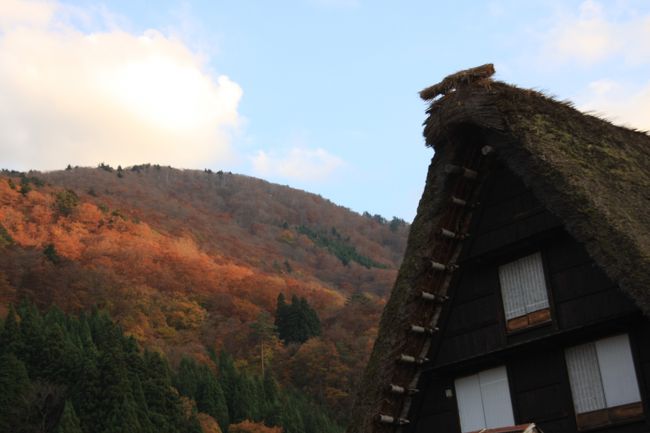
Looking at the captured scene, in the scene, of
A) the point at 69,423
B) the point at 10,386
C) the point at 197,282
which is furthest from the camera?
the point at 197,282

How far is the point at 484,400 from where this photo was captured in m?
9.55

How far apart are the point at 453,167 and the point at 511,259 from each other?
134 centimetres

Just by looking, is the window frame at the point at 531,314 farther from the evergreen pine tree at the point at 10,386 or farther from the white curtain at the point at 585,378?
the evergreen pine tree at the point at 10,386

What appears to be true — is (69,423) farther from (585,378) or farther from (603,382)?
(603,382)

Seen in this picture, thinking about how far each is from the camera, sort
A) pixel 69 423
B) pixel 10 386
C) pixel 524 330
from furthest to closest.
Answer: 1. pixel 10 386
2. pixel 69 423
3. pixel 524 330

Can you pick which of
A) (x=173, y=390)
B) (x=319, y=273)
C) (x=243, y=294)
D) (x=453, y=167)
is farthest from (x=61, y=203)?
(x=453, y=167)

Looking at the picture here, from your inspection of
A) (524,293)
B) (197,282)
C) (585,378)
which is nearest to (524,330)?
(524,293)

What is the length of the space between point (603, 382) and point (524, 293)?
129 cm

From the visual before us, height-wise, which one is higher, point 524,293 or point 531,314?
point 524,293

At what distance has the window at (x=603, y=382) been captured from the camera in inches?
327

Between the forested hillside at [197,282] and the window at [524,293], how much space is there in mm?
49444

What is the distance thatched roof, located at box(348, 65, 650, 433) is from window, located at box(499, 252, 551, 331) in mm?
835

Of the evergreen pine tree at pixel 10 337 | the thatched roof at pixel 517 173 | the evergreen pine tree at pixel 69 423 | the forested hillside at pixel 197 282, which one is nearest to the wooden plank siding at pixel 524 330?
the thatched roof at pixel 517 173

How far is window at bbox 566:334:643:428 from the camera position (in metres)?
8.30
